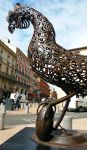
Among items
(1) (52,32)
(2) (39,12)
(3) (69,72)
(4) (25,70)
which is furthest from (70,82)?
(4) (25,70)

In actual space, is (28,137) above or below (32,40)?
below

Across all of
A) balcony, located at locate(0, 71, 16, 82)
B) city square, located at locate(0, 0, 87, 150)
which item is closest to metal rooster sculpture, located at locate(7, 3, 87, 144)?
city square, located at locate(0, 0, 87, 150)

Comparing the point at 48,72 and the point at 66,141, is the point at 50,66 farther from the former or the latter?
the point at 66,141

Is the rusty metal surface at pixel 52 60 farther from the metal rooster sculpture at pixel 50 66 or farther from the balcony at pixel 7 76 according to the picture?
the balcony at pixel 7 76

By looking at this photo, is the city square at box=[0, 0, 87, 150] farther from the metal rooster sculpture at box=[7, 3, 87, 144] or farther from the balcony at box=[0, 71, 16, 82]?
the balcony at box=[0, 71, 16, 82]

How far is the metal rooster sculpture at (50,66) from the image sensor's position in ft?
19.4

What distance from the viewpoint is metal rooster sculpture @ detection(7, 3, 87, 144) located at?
592 cm

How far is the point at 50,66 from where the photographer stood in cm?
598

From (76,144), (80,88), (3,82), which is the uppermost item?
(3,82)

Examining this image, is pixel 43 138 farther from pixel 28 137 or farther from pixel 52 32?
pixel 52 32

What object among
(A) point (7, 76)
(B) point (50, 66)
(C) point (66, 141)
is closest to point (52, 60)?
(B) point (50, 66)

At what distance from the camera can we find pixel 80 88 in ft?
20.0

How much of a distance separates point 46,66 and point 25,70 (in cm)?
7697

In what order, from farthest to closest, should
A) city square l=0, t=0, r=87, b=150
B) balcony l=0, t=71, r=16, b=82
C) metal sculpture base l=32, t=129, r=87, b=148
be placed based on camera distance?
balcony l=0, t=71, r=16, b=82 → city square l=0, t=0, r=87, b=150 → metal sculpture base l=32, t=129, r=87, b=148
